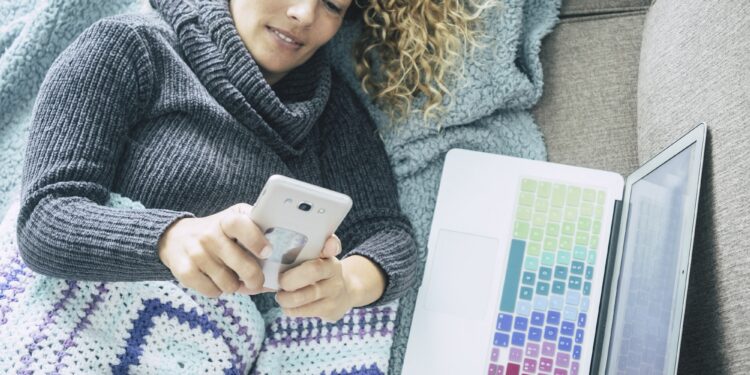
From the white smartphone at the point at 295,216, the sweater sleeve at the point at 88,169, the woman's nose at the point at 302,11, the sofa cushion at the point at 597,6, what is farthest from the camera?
the sofa cushion at the point at 597,6

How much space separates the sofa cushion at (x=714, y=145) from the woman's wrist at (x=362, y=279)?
17.5 inches

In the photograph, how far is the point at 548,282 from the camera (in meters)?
1.18

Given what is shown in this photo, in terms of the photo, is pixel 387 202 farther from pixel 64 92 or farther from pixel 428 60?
pixel 64 92

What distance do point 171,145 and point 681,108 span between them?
29.7 inches

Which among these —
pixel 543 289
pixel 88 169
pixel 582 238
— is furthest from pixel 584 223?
pixel 88 169

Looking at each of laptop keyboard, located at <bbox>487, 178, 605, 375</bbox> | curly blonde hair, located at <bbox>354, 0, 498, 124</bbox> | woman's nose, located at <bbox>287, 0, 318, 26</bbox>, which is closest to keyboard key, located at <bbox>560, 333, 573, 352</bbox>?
laptop keyboard, located at <bbox>487, 178, 605, 375</bbox>

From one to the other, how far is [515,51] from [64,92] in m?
0.72

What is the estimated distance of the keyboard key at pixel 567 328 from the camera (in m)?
1.16

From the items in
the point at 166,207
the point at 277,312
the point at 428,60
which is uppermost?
the point at 428,60

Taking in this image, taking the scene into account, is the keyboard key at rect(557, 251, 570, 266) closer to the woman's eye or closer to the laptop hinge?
the laptop hinge

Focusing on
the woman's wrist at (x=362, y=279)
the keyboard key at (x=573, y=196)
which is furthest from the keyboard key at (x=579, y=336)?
the woman's wrist at (x=362, y=279)

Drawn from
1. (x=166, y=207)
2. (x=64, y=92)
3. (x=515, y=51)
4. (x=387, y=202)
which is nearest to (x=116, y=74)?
(x=64, y=92)

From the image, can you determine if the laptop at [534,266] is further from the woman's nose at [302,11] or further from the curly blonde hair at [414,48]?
the woman's nose at [302,11]

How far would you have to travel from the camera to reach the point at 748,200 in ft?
3.10
